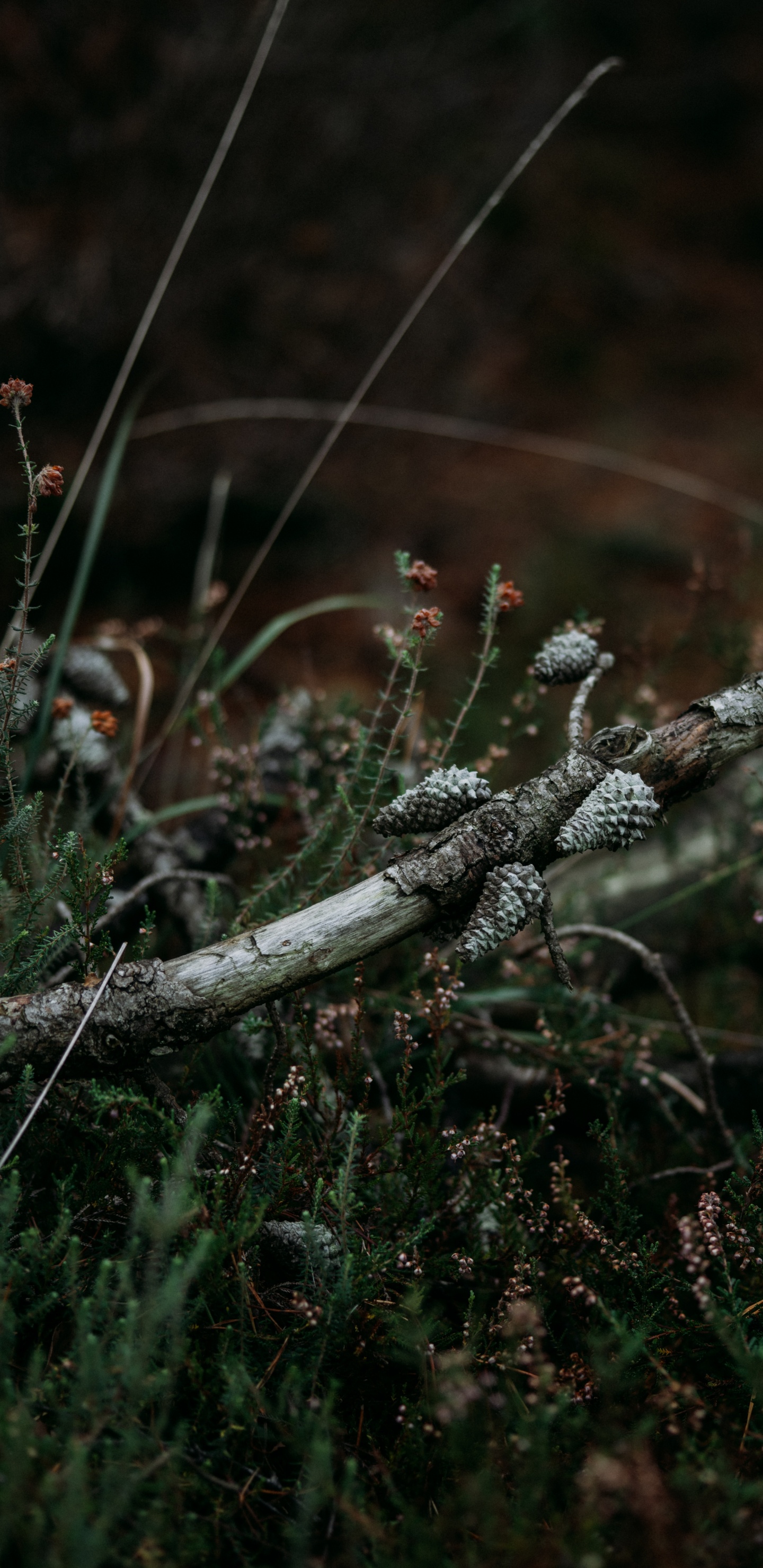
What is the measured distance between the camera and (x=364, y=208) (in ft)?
9.31

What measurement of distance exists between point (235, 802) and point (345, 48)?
2602 millimetres

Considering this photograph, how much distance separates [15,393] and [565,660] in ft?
2.24

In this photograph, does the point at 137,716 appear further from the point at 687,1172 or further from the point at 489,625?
the point at 687,1172

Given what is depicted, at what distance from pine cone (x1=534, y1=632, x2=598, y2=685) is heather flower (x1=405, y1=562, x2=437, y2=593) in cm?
16

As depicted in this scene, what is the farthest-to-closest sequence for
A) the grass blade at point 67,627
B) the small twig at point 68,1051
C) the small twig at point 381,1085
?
the grass blade at point 67,627
the small twig at point 381,1085
the small twig at point 68,1051

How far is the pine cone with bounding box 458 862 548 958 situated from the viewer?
0.84 m

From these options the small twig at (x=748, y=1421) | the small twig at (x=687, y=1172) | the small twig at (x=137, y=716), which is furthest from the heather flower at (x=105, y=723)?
the small twig at (x=748, y=1421)

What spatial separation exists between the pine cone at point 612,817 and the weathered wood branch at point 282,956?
0.12 feet

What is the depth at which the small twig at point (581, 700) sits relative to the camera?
3.32ft

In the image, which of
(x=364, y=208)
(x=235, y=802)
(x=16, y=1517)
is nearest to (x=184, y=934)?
(x=235, y=802)

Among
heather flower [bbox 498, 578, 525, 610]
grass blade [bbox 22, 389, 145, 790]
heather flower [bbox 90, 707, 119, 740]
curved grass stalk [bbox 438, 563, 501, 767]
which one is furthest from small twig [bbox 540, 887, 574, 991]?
grass blade [bbox 22, 389, 145, 790]

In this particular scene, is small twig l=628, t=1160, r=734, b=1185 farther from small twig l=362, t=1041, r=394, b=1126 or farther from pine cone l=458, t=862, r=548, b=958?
pine cone l=458, t=862, r=548, b=958

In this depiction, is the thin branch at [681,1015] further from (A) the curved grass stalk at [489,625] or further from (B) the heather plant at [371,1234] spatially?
(A) the curved grass stalk at [489,625]

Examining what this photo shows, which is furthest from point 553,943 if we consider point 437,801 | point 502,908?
point 437,801
